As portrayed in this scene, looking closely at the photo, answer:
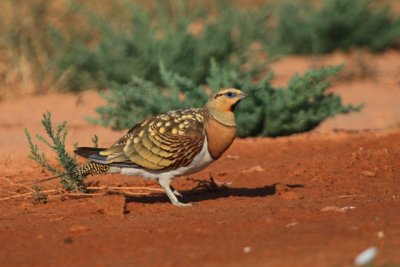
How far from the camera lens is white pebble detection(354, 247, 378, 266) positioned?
180 inches

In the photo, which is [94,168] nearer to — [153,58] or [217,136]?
[217,136]

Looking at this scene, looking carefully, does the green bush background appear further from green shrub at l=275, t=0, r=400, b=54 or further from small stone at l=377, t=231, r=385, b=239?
small stone at l=377, t=231, r=385, b=239

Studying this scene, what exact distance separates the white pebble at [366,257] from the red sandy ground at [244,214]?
43 millimetres

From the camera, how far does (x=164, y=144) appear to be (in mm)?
7062

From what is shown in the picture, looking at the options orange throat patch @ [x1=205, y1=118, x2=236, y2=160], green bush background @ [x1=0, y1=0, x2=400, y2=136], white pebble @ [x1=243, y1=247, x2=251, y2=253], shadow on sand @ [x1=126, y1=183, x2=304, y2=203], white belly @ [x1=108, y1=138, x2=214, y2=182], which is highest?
green bush background @ [x1=0, y1=0, x2=400, y2=136]

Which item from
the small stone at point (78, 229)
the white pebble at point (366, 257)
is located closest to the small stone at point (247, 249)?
the white pebble at point (366, 257)

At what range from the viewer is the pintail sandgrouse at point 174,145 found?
23.0ft

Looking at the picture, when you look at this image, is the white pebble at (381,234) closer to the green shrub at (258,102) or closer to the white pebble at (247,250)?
the white pebble at (247,250)

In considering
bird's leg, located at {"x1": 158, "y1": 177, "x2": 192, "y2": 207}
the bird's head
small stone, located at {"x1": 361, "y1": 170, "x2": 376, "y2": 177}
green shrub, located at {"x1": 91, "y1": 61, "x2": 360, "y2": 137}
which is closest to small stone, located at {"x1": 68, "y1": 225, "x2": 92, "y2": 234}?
bird's leg, located at {"x1": 158, "y1": 177, "x2": 192, "y2": 207}

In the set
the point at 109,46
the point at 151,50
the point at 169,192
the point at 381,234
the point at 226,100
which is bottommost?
the point at 381,234

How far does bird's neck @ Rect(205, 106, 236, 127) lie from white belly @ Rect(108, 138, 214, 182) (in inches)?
8.6

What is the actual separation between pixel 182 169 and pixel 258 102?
13.8 ft

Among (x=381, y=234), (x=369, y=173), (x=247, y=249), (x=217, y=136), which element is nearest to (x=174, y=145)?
(x=217, y=136)

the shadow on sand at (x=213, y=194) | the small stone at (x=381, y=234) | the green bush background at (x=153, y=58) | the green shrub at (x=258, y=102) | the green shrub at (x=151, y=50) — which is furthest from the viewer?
the green shrub at (x=151, y=50)
